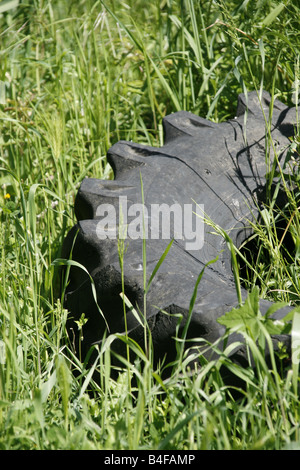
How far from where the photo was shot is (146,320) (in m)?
1.52

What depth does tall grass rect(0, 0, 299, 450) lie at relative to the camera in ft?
4.09

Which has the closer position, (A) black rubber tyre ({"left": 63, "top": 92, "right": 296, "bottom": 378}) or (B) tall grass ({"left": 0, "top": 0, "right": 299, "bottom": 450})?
(B) tall grass ({"left": 0, "top": 0, "right": 299, "bottom": 450})

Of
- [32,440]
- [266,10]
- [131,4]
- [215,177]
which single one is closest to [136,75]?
[131,4]

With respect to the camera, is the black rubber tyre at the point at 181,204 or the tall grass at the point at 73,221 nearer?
the tall grass at the point at 73,221

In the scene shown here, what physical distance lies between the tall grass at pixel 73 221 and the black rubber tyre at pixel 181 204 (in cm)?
8

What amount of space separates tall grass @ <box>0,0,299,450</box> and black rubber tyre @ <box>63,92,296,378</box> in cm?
8

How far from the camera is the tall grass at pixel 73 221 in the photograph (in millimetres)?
1245

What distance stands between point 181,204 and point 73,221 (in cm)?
47

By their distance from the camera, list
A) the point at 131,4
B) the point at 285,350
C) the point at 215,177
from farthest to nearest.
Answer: the point at 131,4 < the point at 215,177 < the point at 285,350

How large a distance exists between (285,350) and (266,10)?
1.87 meters

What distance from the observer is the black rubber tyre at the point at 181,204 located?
1516mm

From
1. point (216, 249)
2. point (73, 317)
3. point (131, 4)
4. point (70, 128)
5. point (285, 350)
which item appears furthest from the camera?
point (131, 4)

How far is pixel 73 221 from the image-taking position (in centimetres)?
224

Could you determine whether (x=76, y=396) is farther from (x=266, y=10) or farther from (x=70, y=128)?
(x=266, y=10)
